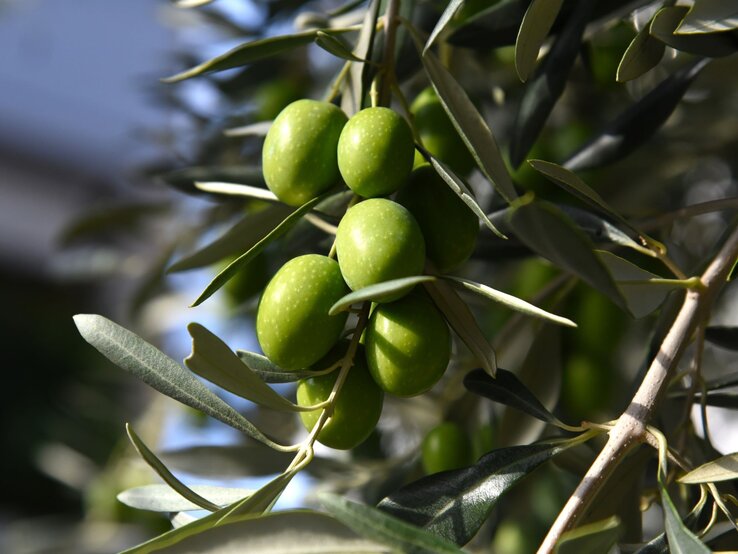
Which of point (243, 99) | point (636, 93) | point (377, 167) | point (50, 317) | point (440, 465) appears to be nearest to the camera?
point (377, 167)

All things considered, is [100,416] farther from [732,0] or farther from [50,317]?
[50,317]

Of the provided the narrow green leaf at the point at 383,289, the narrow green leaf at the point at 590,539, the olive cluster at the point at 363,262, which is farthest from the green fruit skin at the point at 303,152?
the narrow green leaf at the point at 590,539

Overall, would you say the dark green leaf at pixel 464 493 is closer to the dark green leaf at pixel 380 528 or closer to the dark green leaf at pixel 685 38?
the dark green leaf at pixel 380 528

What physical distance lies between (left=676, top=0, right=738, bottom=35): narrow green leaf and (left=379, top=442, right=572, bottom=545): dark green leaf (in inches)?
8.7

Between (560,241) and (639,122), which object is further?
(639,122)

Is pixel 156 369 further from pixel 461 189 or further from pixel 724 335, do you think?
pixel 724 335

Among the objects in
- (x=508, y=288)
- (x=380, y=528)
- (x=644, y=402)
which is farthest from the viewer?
(x=508, y=288)

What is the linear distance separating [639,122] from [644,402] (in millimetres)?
213

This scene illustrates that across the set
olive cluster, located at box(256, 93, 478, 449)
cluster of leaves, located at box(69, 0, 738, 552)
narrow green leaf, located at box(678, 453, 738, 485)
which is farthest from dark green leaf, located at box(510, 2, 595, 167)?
narrow green leaf, located at box(678, 453, 738, 485)

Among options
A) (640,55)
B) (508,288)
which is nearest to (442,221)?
(640,55)

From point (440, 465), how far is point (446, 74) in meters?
0.29

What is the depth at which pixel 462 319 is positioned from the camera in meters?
0.43

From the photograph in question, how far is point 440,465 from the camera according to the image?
620 mm

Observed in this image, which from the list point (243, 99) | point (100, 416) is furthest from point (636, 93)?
point (100, 416)
